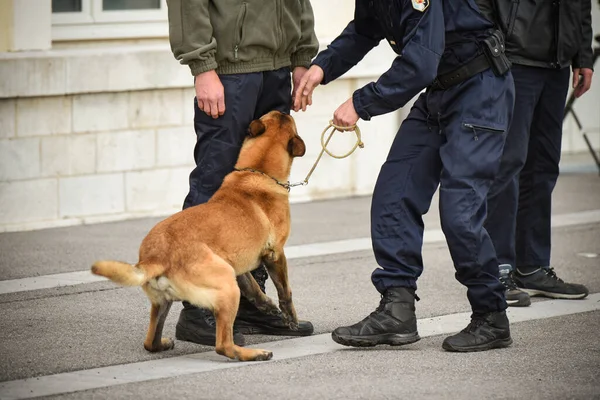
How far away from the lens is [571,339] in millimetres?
5777

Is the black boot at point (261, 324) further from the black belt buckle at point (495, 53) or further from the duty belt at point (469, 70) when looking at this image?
the black belt buckle at point (495, 53)

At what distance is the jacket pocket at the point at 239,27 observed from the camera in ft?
18.5

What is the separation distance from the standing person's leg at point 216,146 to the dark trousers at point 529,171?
151 cm

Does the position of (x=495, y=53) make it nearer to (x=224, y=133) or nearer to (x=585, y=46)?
(x=224, y=133)

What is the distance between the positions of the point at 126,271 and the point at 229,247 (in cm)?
52

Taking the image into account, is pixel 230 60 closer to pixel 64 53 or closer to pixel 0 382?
pixel 0 382

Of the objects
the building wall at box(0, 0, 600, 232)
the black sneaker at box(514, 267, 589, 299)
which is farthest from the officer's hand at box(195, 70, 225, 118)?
the building wall at box(0, 0, 600, 232)

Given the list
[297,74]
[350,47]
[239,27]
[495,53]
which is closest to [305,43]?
[297,74]

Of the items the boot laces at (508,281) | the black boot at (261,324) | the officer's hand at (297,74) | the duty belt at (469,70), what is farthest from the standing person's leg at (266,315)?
the boot laces at (508,281)

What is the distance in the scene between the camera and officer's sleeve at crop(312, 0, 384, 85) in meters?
5.75

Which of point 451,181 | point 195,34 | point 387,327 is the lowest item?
point 387,327

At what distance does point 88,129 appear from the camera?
878cm

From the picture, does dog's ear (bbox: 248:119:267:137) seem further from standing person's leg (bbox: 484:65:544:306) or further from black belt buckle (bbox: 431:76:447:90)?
standing person's leg (bbox: 484:65:544:306)

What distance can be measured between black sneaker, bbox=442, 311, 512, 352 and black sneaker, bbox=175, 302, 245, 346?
953mm
